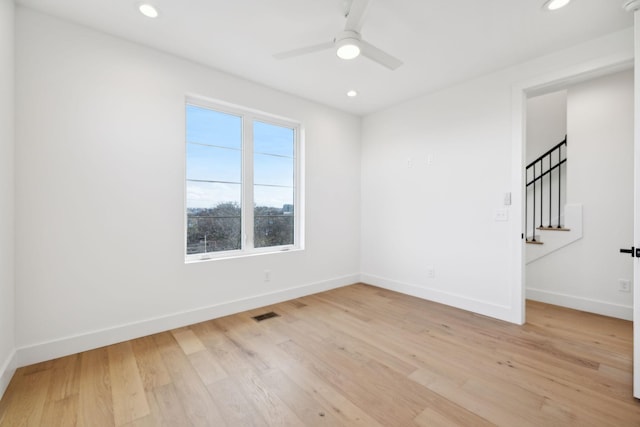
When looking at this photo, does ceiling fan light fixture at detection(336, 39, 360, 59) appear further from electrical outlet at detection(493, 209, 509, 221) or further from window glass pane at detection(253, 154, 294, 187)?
electrical outlet at detection(493, 209, 509, 221)

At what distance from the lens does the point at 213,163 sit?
317 centimetres

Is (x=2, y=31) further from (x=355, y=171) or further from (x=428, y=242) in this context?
(x=428, y=242)

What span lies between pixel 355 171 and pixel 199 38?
2.73 meters

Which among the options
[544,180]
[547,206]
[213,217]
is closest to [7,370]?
[213,217]

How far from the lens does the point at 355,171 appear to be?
4.50 meters

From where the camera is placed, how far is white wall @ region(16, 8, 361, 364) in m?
2.13

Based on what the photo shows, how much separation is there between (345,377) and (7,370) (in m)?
2.27

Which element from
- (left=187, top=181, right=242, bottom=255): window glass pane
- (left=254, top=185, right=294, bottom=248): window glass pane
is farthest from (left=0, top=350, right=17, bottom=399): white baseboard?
(left=254, top=185, right=294, bottom=248): window glass pane

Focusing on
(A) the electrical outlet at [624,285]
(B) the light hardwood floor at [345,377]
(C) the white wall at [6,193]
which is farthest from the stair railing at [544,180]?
(C) the white wall at [6,193]

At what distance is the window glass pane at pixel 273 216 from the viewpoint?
3537 millimetres

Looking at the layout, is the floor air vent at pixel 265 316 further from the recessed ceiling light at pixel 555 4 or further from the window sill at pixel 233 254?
the recessed ceiling light at pixel 555 4

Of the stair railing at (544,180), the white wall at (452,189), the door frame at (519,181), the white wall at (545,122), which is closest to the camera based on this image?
the door frame at (519,181)

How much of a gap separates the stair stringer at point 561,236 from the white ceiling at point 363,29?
1870 millimetres

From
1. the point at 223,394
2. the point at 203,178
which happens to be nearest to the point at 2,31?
the point at 203,178
